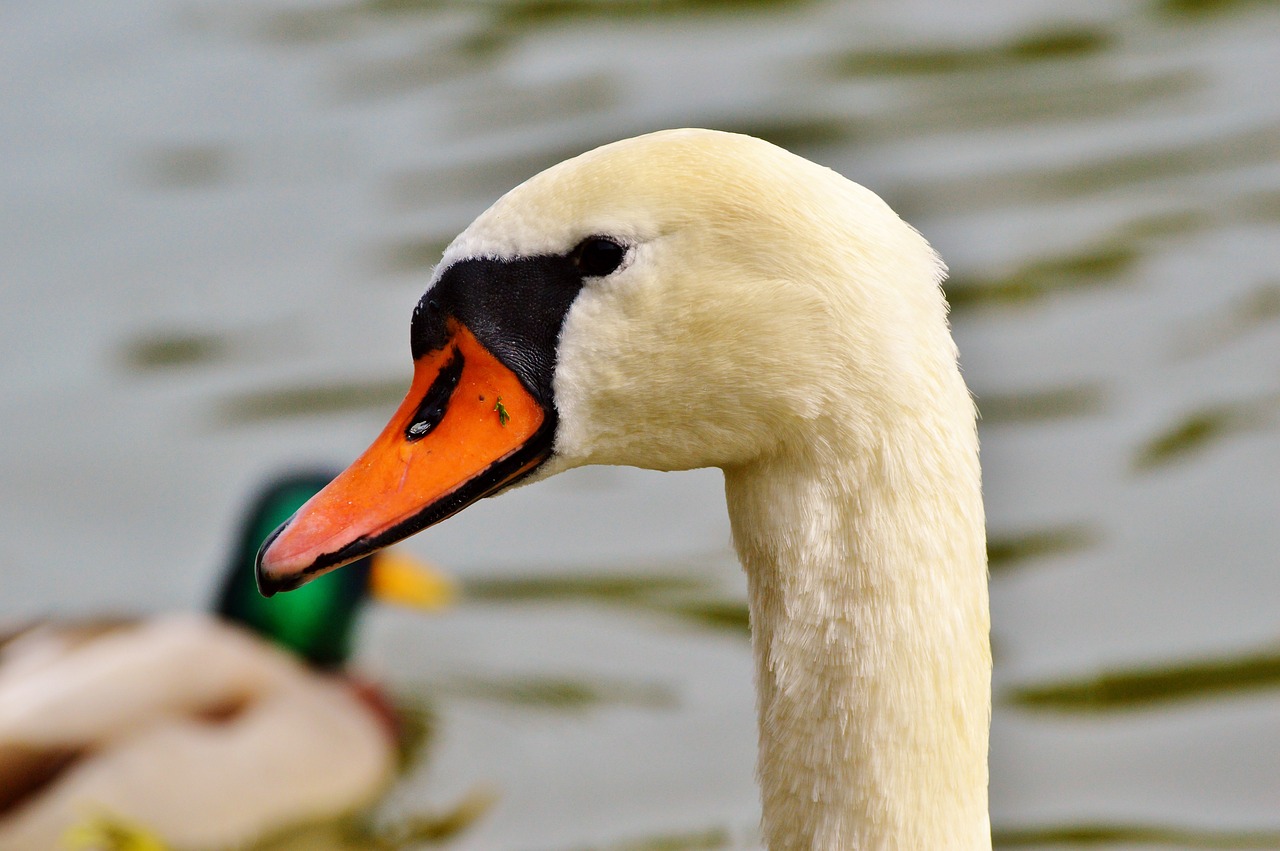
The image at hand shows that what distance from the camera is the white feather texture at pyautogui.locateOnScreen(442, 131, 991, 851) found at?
2.72m

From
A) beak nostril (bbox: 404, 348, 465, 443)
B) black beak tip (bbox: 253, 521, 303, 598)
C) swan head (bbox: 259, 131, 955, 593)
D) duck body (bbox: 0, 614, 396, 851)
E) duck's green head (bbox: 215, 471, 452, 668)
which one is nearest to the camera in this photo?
swan head (bbox: 259, 131, 955, 593)

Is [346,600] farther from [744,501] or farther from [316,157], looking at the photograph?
[744,501]

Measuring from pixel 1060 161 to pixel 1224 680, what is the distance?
10.9 ft

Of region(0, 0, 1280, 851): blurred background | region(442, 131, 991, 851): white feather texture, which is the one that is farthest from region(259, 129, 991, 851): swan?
region(0, 0, 1280, 851): blurred background

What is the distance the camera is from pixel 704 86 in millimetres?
9422

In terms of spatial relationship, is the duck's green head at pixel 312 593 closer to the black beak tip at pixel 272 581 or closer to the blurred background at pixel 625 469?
the blurred background at pixel 625 469

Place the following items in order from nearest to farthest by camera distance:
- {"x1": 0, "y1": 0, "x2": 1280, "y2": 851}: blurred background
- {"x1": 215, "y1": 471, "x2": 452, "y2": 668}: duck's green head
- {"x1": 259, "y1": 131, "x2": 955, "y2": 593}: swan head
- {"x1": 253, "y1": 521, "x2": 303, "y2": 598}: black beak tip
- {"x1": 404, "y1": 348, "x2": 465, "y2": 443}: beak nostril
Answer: {"x1": 259, "y1": 131, "x2": 955, "y2": 593}: swan head < {"x1": 253, "y1": 521, "x2": 303, "y2": 598}: black beak tip < {"x1": 404, "y1": 348, "x2": 465, "y2": 443}: beak nostril < {"x1": 0, "y1": 0, "x2": 1280, "y2": 851}: blurred background < {"x1": 215, "y1": 471, "x2": 452, "y2": 668}: duck's green head

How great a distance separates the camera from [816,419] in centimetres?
277

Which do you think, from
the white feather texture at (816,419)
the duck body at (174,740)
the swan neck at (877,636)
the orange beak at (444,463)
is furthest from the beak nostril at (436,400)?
the duck body at (174,740)

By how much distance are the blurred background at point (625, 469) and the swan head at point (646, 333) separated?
125 inches

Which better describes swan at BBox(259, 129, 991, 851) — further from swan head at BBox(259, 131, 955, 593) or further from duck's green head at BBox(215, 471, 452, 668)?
duck's green head at BBox(215, 471, 452, 668)

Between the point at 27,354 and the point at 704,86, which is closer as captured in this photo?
the point at 27,354

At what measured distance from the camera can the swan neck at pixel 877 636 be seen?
2.75m

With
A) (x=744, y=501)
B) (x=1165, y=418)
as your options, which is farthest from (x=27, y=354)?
(x=744, y=501)
